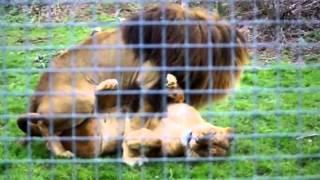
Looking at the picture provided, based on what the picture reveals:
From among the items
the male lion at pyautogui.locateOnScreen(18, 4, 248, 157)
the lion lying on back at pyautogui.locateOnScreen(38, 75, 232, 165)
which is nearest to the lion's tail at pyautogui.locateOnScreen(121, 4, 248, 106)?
the male lion at pyautogui.locateOnScreen(18, 4, 248, 157)

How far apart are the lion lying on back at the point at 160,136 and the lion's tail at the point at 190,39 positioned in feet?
0.70

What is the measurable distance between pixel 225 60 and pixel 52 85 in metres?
1.01

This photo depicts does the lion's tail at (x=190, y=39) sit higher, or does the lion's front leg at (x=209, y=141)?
the lion's tail at (x=190, y=39)

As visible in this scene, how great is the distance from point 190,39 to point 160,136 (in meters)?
0.64

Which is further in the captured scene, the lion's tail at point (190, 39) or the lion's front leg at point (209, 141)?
the lion's front leg at point (209, 141)

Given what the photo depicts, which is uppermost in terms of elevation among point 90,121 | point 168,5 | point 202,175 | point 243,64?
point 168,5

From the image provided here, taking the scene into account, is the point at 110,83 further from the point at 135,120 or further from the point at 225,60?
the point at 225,60

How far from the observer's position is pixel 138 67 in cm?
428

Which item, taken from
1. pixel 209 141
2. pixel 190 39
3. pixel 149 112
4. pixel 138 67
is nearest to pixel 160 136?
pixel 149 112

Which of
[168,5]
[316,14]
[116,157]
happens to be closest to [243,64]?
[168,5]

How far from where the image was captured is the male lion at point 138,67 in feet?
13.1

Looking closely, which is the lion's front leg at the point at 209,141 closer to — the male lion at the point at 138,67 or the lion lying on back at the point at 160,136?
the lion lying on back at the point at 160,136

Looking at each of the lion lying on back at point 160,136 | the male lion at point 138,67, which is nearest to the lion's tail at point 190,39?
the male lion at point 138,67

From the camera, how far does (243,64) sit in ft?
14.0
